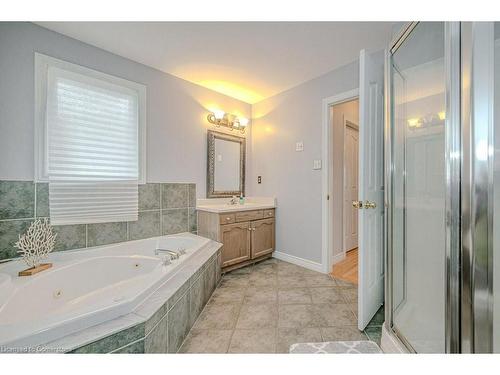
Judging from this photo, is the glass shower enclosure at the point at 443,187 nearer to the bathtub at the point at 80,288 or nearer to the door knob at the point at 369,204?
the door knob at the point at 369,204

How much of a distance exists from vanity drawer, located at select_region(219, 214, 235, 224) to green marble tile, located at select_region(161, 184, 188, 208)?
20.5 inches

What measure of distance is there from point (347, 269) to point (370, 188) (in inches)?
60.0

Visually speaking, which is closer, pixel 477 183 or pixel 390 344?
pixel 477 183

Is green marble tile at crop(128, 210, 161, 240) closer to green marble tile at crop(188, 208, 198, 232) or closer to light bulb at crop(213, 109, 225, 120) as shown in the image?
green marble tile at crop(188, 208, 198, 232)

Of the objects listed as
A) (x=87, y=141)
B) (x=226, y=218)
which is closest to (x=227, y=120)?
(x=226, y=218)

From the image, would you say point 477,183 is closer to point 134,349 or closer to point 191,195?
point 134,349

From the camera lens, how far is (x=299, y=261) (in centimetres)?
267

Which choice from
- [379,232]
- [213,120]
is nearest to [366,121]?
[379,232]

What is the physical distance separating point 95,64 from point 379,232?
2.96m

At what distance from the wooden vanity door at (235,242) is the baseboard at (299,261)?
55 cm

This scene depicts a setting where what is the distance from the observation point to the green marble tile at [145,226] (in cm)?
215

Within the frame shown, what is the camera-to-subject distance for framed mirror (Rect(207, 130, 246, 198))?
2811mm

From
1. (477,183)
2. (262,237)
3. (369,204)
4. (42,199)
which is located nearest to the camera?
(477,183)
